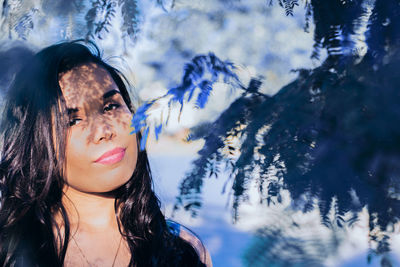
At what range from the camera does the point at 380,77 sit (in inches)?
34.7

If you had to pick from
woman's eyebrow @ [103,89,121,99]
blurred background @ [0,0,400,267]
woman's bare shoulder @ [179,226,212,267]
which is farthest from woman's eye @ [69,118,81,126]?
woman's bare shoulder @ [179,226,212,267]

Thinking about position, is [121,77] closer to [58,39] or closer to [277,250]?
[58,39]

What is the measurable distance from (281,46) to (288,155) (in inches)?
11.1

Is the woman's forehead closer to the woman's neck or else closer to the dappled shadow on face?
the dappled shadow on face

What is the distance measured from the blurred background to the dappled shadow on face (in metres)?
0.11

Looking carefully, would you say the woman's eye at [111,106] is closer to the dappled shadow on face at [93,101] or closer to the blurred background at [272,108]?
the dappled shadow on face at [93,101]

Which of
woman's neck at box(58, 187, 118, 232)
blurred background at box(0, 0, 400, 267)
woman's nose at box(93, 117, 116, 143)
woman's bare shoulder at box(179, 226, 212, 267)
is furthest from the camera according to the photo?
woman's bare shoulder at box(179, 226, 212, 267)

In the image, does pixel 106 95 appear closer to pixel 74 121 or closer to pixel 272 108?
pixel 74 121

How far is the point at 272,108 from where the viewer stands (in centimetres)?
97

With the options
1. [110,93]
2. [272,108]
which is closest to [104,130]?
[110,93]

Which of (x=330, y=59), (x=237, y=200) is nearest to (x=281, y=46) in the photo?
(x=330, y=59)

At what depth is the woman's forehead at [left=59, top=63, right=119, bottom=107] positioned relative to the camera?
1.12 m

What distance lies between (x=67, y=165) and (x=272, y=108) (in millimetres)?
609

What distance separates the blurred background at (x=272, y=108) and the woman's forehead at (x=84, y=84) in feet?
0.34
